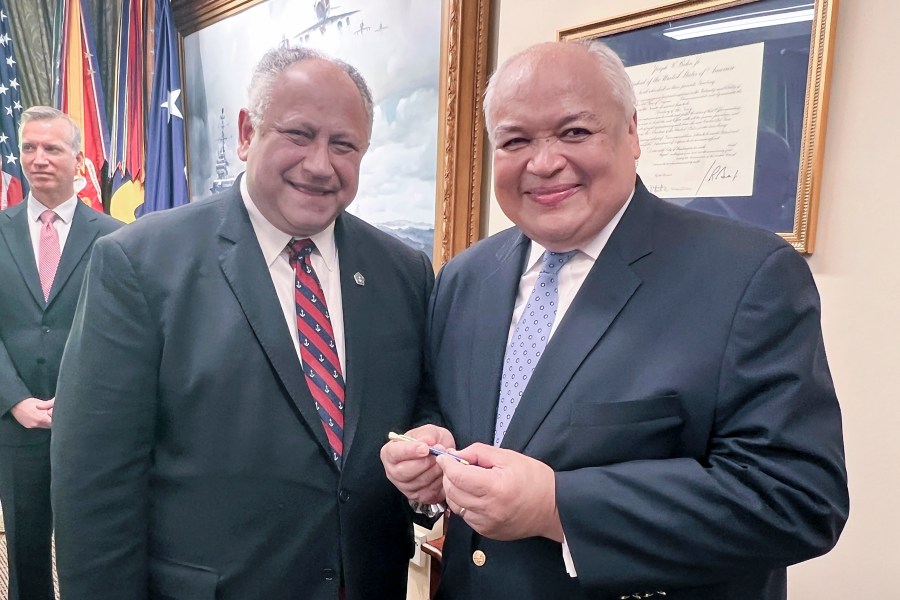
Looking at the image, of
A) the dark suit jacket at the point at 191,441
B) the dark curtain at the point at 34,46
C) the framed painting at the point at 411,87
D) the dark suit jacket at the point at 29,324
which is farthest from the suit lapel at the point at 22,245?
the dark curtain at the point at 34,46

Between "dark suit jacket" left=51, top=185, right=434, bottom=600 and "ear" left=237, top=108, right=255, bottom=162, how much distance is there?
19 centimetres

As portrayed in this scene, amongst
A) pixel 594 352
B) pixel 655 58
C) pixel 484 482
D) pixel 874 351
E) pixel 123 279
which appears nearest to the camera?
pixel 484 482

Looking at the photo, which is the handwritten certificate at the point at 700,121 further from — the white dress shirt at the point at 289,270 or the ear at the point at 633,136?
the white dress shirt at the point at 289,270

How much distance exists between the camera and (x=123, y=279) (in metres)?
1.16

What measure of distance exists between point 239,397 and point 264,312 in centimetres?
17

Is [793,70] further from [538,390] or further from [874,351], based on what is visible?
[538,390]

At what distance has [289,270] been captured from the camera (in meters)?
1.31

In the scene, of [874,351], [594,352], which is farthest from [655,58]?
[594,352]

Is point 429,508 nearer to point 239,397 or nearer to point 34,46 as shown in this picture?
point 239,397

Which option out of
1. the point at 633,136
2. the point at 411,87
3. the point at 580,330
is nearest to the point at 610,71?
Result: the point at 633,136

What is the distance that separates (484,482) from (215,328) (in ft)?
1.99

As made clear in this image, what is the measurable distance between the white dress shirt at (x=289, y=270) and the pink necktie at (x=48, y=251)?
1542 mm

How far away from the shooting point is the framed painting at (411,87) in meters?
2.25

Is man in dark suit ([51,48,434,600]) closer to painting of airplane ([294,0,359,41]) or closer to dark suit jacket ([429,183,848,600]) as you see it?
dark suit jacket ([429,183,848,600])
